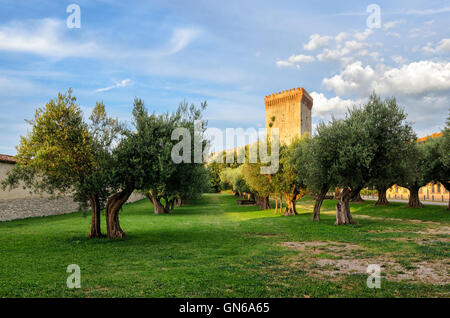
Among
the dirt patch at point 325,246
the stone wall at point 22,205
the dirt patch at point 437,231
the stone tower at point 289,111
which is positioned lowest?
the dirt patch at point 437,231

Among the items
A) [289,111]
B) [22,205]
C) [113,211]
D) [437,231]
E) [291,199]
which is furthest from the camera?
[289,111]

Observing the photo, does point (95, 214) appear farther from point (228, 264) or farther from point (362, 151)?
point (362, 151)

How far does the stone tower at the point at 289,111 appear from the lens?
102312mm

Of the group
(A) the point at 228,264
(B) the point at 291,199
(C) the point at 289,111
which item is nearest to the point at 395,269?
(A) the point at 228,264

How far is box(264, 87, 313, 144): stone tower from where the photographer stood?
336 ft

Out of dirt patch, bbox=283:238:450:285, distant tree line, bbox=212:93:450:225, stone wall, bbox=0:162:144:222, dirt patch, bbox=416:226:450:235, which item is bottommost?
dirt patch, bbox=416:226:450:235

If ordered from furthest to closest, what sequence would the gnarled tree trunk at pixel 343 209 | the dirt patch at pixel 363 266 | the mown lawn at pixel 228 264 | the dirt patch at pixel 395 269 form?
the gnarled tree trunk at pixel 343 209 < the dirt patch at pixel 363 266 < the dirt patch at pixel 395 269 < the mown lawn at pixel 228 264

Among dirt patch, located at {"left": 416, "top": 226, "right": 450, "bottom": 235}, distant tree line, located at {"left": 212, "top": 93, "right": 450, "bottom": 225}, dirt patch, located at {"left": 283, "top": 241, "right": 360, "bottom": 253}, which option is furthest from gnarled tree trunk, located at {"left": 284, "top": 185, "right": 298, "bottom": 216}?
dirt patch, located at {"left": 283, "top": 241, "right": 360, "bottom": 253}

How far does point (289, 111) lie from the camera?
104m

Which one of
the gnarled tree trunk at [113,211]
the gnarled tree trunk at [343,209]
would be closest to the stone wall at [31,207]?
the gnarled tree trunk at [113,211]

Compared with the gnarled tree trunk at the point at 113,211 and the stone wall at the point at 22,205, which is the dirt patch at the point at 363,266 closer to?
the gnarled tree trunk at the point at 113,211

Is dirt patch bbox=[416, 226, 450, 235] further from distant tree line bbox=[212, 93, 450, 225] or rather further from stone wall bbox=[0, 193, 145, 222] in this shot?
stone wall bbox=[0, 193, 145, 222]
